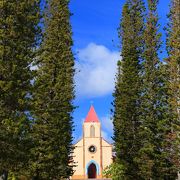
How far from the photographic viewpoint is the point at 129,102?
35.7 m

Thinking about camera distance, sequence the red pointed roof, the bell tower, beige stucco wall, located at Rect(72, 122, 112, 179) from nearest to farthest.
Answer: beige stucco wall, located at Rect(72, 122, 112, 179) < the bell tower < the red pointed roof

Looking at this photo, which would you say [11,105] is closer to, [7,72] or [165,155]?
[7,72]

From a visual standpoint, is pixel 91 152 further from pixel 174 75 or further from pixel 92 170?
pixel 174 75

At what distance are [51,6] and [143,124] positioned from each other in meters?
11.3

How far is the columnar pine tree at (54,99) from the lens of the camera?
2788 centimetres

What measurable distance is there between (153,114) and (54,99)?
23.5 ft

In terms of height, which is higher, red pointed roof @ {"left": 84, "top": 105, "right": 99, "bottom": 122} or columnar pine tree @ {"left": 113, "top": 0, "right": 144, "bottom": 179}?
red pointed roof @ {"left": 84, "top": 105, "right": 99, "bottom": 122}

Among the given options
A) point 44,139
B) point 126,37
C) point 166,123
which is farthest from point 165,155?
point 126,37

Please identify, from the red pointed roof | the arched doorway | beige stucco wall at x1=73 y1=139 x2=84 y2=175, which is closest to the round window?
beige stucco wall at x1=73 y1=139 x2=84 y2=175

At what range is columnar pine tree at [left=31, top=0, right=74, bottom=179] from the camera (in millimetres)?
27875

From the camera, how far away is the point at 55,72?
31781 mm

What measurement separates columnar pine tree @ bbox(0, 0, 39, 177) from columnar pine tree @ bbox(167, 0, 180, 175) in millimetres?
9030

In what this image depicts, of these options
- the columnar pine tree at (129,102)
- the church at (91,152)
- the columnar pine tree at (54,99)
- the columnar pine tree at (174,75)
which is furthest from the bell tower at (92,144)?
the columnar pine tree at (174,75)

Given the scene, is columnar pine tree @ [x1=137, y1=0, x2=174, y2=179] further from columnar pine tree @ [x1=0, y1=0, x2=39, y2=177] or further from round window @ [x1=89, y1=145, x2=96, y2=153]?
round window @ [x1=89, y1=145, x2=96, y2=153]
